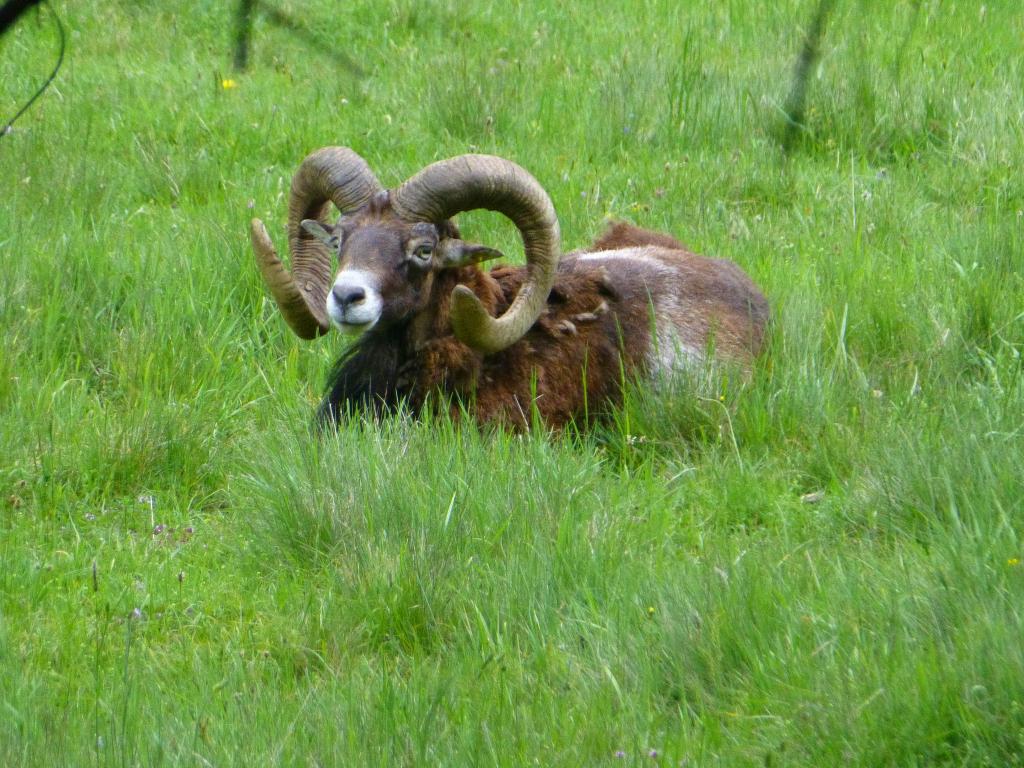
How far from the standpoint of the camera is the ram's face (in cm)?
580

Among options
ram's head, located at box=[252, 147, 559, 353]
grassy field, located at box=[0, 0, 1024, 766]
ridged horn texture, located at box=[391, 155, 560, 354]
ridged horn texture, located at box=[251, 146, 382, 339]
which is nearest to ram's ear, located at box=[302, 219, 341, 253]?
ram's head, located at box=[252, 147, 559, 353]

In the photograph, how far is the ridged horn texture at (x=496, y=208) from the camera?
6.12 metres

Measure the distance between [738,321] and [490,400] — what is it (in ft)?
4.54

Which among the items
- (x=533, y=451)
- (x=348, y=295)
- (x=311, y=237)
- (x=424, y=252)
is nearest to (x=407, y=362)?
(x=424, y=252)

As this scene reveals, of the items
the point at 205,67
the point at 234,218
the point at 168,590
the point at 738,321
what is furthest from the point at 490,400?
the point at 205,67

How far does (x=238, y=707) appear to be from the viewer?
3.75m

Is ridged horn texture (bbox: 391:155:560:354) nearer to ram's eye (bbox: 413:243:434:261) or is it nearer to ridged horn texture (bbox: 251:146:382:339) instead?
ram's eye (bbox: 413:243:434:261)

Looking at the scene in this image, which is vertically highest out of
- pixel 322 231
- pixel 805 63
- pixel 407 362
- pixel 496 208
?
pixel 805 63

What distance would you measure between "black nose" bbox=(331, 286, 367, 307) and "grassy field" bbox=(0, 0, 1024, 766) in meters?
0.57

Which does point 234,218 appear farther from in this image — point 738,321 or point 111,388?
point 738,321

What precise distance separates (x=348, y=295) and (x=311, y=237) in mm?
1132

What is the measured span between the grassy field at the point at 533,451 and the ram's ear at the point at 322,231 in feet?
2.19

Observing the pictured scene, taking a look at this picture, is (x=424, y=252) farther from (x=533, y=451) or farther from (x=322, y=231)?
(x=533, y=451)

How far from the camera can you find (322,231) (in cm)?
656
